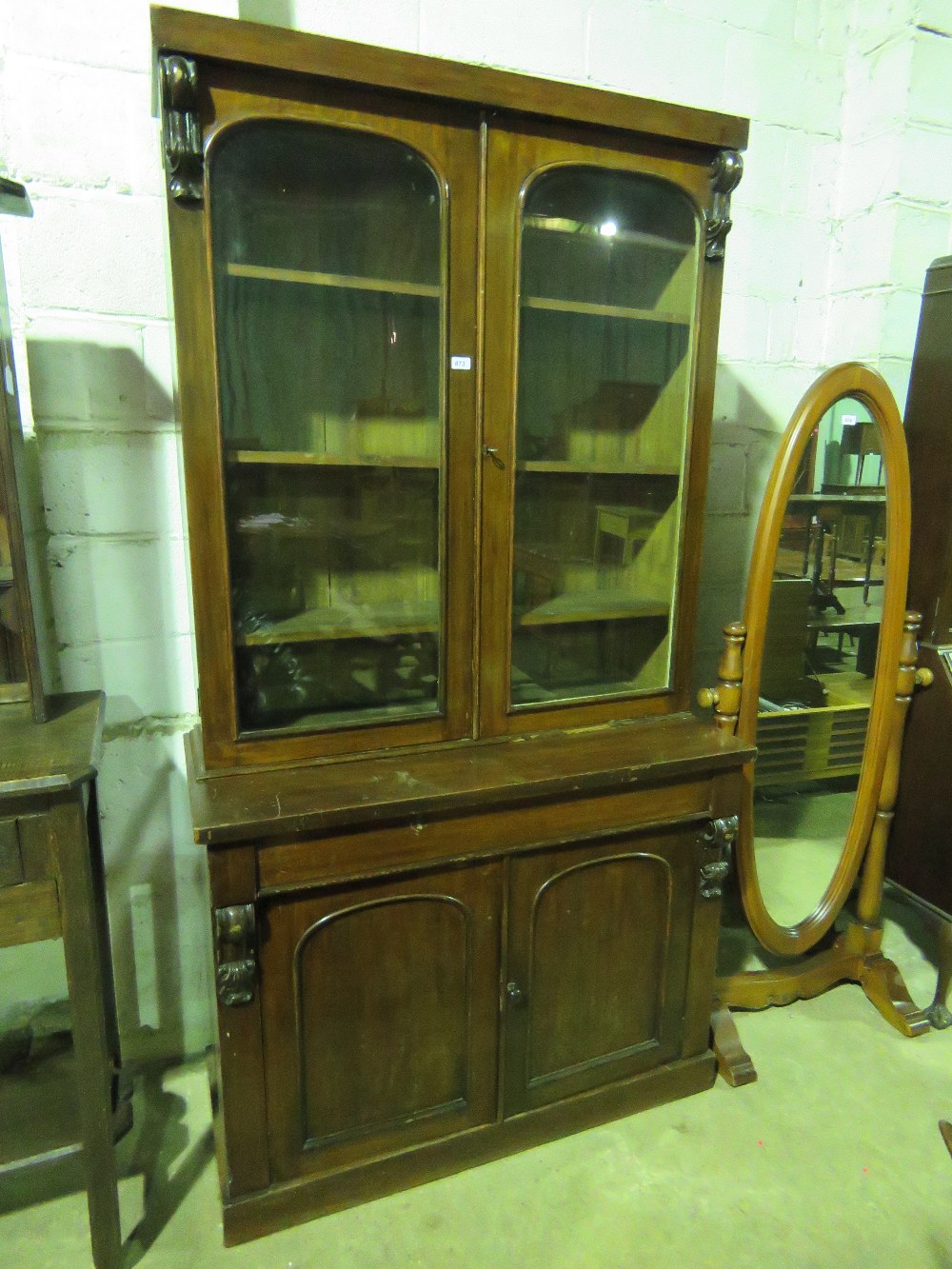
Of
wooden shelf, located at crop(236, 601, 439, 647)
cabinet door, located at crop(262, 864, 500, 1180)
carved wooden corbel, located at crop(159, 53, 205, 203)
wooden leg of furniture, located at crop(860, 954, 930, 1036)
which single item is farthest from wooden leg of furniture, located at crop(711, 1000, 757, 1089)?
carved wooden corbel, located at crop(159, 53, 205, 203)

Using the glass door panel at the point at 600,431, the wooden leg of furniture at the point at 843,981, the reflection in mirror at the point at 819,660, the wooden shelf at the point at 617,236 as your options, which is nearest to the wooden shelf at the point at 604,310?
the glass door panel at the point at 600,431

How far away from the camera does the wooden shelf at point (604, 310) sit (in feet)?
4.43

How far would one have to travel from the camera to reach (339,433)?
1.33 meters

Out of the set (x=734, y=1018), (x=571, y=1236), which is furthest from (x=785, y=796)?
(x=571, y=1236)

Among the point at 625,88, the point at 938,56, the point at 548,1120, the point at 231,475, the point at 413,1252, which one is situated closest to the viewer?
the point at 231,475

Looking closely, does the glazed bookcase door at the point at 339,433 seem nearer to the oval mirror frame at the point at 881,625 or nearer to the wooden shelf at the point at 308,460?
the wooden shelf at the point at 308,460

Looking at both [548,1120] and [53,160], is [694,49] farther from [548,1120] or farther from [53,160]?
[548,1120]

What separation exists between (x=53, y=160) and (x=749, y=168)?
150 centimetres

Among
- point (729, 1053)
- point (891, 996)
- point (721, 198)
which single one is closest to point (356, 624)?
point (721, 198)

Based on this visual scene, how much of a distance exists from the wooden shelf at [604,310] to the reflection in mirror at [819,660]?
15.8 inches

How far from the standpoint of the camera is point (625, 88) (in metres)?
1.71

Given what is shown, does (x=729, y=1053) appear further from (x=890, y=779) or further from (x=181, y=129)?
(x=181, y=129)

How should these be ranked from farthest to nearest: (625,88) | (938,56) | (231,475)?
1. (938,56)
2. (625,88)
3. (231,475)

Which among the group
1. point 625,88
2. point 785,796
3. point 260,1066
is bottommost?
point 260,1066
